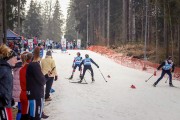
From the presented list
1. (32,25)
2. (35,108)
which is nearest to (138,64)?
(35,108)

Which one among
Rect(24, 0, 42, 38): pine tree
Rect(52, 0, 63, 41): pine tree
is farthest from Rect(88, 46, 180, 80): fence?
Rect(52, 0, 63, 41): pine tree

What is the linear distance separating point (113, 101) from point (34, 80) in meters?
7.41

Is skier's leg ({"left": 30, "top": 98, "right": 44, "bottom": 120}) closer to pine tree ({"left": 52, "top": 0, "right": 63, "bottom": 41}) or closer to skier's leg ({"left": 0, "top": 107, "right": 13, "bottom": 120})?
skier's leg ({"left": 0, "top": 107, "right": 13, "bottom": 120})

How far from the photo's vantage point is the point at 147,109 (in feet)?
41.9

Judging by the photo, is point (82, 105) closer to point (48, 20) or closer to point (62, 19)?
point (48, 20)

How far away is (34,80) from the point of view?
716cm

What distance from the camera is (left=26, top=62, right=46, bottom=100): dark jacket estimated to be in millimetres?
7125

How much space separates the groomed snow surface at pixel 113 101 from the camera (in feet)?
37.4

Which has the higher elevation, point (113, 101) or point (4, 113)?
point (4, 113)

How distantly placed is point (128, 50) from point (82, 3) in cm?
4062

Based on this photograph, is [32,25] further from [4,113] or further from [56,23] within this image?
[4,113]

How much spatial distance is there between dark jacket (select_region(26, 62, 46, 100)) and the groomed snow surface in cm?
339

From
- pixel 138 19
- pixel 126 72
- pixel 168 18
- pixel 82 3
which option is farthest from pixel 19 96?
pixel 82 3

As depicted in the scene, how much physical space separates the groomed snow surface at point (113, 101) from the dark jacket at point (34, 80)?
3390 mm
